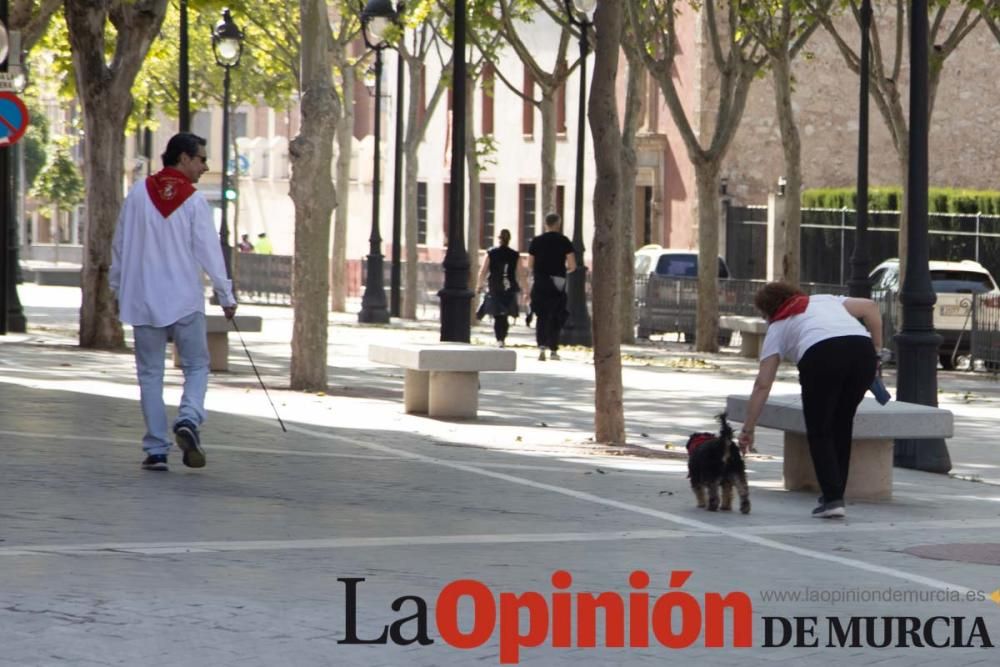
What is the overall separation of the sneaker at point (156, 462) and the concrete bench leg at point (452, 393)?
5.78 metres

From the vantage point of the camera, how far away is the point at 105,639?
7.40 m

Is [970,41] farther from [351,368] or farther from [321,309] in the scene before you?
[321,309]

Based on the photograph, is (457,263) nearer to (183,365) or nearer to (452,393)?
(452,393)

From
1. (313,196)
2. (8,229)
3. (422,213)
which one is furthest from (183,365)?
(422,213)

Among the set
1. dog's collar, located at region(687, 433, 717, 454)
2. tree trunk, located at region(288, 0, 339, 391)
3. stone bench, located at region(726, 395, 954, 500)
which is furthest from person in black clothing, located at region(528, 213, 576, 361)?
dog's collar, located at region(687, 433, 717, 454)

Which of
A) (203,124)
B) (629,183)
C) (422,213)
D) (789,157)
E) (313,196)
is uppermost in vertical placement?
(203,124)

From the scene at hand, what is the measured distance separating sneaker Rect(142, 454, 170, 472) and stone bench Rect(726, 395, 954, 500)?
3239mm

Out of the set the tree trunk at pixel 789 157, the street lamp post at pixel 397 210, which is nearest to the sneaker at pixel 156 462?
the tree trunk at pixel 789 157

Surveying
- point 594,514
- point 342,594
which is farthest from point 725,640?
point 594,514

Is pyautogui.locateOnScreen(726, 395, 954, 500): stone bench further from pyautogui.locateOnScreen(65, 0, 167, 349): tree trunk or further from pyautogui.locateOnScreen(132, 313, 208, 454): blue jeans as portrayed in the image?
pyautogui.locateOnScreen(65, 0, 167, 349): tree trunk

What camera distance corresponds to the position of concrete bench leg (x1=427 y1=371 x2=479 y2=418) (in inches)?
722

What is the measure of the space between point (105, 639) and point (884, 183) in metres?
45.2

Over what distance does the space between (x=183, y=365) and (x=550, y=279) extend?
1551cm

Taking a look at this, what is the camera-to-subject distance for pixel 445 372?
18.4 metres
